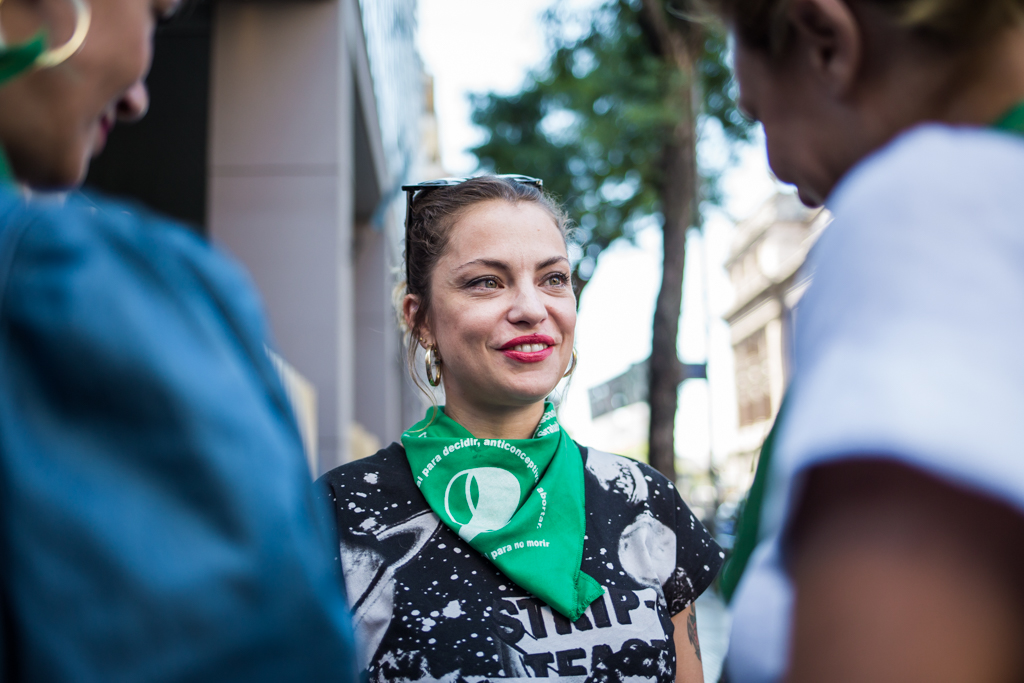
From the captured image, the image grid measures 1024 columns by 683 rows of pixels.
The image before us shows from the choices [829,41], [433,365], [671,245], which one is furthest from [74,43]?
[671,245]

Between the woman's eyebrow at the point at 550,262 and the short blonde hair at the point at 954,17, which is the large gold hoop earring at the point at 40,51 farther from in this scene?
the woman's eyebrow at the point at 550,262

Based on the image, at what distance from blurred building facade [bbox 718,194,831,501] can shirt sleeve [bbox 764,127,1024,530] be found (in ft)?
121

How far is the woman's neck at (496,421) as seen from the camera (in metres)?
2.35

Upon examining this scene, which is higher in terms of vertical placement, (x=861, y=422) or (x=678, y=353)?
(x=861, y=422)

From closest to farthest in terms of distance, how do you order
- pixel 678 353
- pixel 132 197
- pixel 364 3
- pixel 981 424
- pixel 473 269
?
pixel 981 424
pixel 473 269
pixel 364 3
pixel 678 353
pixel 132 197

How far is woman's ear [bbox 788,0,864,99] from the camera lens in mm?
Answer: 878

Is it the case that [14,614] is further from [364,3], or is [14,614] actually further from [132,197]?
[132,197]

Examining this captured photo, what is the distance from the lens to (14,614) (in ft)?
2.35

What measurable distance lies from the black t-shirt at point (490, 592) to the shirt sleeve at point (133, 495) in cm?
115

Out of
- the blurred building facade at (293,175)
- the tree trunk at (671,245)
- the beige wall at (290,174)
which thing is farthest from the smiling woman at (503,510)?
the tree trunk at (671,245)

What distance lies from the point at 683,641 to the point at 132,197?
46.7ft

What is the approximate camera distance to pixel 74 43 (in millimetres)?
897

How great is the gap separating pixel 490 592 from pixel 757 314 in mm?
54375

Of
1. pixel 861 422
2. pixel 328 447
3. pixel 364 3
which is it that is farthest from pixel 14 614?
pixel 364 3
